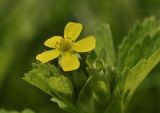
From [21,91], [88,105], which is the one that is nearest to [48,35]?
[21,91]

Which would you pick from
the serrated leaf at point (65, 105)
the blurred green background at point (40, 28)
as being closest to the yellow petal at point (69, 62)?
the serrated leaf at point (65, 105)

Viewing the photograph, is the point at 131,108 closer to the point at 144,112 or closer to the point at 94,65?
the point at 144,112

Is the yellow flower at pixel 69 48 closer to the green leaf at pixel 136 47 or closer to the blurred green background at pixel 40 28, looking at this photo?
the green leaf at pixel 136 47

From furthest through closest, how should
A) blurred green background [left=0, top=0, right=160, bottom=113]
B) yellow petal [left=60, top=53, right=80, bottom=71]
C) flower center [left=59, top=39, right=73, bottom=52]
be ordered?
1. blurred green background [left=0, top=0, right=160, bottom=113]
2. flower center [left=59, top=39, right=73, bottom=52]
3. yellow petal [left=60, top=53, right=80, bottom=71]

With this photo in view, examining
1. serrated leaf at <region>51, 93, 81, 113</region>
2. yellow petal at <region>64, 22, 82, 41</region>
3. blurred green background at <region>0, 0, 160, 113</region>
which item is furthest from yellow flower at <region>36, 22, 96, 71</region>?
blurred green background at <region>0, 0, 160, 113</region>

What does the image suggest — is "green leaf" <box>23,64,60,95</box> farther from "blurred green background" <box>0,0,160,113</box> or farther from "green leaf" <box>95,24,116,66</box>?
"blurred green background" <box>0,0,160,113</box>

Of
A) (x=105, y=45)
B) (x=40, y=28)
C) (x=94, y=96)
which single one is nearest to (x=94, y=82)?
(x=94, y=96)
